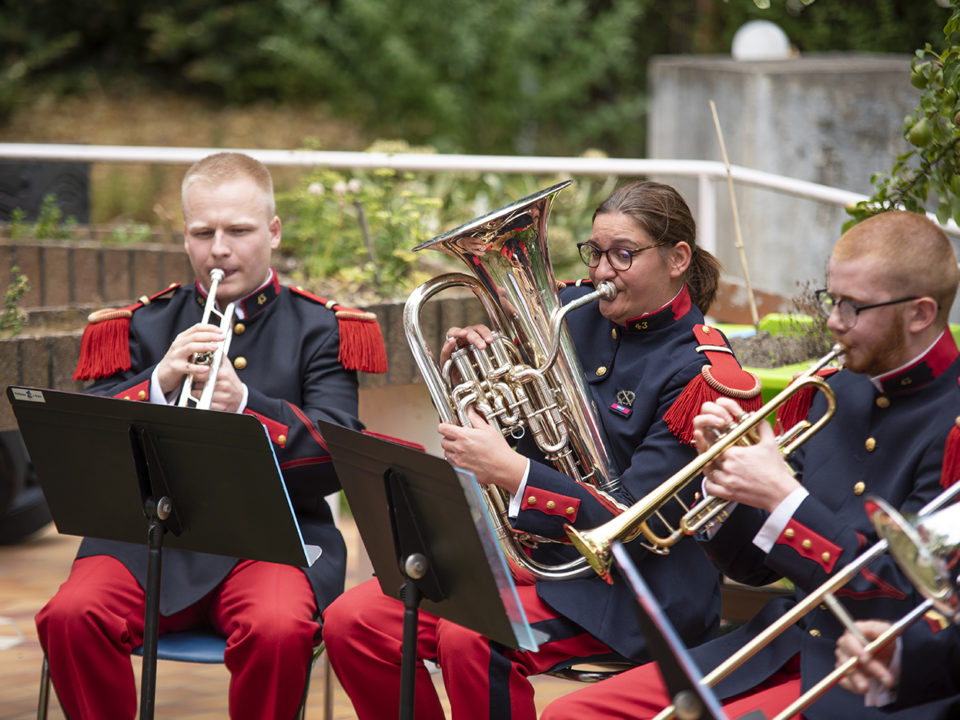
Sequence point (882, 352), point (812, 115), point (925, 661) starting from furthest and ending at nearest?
point (812, 115) → point (882, 352) → point (925, 661)

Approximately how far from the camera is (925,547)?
5.05 ft

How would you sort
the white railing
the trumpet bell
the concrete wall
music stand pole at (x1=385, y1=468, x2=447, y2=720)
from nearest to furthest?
the trumpet bell < music stand pole at (x1=385, y1=468, x2=447, y2=720) < the white railing < the concrete wall

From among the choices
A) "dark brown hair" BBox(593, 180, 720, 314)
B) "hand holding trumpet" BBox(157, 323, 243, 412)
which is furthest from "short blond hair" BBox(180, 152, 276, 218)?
"dark brown hair" BBox(593, 180, 720, 314)

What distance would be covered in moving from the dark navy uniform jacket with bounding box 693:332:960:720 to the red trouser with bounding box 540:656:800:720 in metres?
0.05

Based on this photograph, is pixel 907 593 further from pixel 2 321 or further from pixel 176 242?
pixel 176 242

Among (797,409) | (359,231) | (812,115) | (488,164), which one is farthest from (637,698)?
(812,115)

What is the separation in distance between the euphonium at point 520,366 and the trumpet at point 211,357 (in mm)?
473

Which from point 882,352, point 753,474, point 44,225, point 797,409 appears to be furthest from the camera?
point 44,225

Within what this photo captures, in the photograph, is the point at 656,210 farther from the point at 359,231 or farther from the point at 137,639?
the point at 359,231

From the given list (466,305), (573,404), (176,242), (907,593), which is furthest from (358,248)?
(907,593)

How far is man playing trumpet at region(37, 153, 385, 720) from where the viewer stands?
2693 mm

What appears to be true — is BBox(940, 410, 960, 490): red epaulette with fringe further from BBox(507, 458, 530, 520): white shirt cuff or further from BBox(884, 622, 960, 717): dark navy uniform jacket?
BBox(507, 458, 530, 520): white shirt cuff

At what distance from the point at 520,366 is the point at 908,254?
86cm

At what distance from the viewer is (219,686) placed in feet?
12.4
